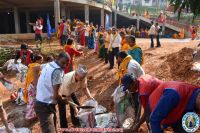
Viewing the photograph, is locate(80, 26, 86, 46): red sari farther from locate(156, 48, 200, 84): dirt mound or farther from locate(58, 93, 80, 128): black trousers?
locate(58, 93, 80, 128): black trousers

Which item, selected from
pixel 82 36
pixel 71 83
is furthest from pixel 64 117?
pixel 82 36

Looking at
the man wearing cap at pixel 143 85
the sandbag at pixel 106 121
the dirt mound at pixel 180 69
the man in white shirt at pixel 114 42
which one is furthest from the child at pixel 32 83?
the man in white shirt at pixel 114 42

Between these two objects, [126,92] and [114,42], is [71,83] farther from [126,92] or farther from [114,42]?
[114,42]

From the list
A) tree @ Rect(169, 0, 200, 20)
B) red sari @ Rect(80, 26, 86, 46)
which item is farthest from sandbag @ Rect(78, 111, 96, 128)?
red sari @ Rect(80, 26, 86, 46)

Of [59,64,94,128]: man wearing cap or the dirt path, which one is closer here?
[59,64,94,128]: man wearing cap

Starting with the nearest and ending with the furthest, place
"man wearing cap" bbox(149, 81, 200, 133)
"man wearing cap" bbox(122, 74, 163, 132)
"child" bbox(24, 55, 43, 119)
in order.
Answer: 1. "man wearing cap" bbox(149, 81, 200, 133)
2. "man wearing cap" bbox(122, 74, 163, 132)
3. "child" bbox(24, 55, 43, 119)

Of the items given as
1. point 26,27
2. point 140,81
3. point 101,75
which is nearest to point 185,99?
point 140,81

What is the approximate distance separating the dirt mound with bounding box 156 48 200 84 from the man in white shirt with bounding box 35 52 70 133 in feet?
14.0

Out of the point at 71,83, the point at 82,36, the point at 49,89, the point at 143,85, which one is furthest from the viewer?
the point at 82,36

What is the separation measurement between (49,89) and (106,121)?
1586mm

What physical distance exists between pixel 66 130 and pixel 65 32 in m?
10.1

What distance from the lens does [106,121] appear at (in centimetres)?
581

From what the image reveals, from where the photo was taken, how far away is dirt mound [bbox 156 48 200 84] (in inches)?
336

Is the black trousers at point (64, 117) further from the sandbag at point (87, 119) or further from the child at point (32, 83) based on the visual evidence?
the child at point (32, 83)
